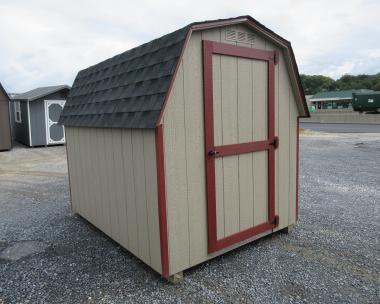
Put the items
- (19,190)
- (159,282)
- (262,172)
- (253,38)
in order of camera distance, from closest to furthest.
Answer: (159,282), (253,38), (262,172), (19,190)

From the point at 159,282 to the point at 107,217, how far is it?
1.36 meters

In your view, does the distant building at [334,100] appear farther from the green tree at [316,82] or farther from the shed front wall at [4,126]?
the shed front wall at [4,126]

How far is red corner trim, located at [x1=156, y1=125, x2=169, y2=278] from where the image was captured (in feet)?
9.76

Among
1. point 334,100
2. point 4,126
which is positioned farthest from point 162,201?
point 334,100

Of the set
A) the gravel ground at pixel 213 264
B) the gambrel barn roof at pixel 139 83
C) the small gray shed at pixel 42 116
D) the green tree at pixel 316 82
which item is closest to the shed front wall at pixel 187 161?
the gambrel barn roof at pixel 139 83

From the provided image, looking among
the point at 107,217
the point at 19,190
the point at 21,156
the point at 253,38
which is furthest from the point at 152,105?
the point at 21,156

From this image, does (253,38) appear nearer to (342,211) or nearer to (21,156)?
(342,211)

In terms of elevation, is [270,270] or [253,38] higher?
[253,38]

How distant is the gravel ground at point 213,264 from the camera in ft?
9.78

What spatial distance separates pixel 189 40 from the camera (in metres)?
3.13

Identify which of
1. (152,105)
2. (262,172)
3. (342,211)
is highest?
(152,105)

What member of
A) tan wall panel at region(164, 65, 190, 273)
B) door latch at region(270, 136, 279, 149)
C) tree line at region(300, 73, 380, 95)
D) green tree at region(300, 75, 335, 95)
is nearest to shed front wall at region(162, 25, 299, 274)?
tan wall panel at region(164, 65, 190, 273)

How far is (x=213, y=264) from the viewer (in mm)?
3578

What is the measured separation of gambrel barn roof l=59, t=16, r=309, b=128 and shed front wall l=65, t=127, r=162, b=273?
163mm
